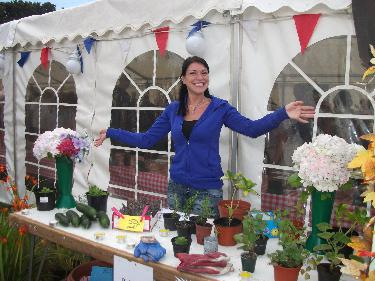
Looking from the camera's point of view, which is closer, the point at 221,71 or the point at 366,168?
the point at 366,168

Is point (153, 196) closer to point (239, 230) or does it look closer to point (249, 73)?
point (249, 73)

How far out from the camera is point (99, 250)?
1954mm

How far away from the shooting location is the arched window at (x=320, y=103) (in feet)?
8.02

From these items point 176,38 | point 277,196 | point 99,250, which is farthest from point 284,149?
point 99,250

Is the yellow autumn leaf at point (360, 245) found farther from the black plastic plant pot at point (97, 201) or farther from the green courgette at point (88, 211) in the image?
the black plastic plant pot at point (97, 201)

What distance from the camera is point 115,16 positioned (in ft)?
11.4

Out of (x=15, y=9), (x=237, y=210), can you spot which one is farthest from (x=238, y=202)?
(x=15, y=9)

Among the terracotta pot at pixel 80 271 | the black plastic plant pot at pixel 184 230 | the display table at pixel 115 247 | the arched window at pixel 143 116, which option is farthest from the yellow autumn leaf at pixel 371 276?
the arched window at pixel 143 116

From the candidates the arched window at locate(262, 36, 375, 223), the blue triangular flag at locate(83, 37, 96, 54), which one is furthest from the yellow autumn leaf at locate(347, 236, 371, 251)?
the blue triangular flag at locate(83, 37, 96, 54)

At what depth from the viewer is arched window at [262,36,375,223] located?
244cm

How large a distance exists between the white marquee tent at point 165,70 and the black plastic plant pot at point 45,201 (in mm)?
1159

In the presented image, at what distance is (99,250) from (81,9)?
264cm

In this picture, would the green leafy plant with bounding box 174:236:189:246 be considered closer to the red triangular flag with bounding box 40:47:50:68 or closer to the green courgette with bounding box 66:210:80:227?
the green courgette with bounding box 66:210:80:227

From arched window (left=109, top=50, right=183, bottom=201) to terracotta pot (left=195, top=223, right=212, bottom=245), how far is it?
156 cm
